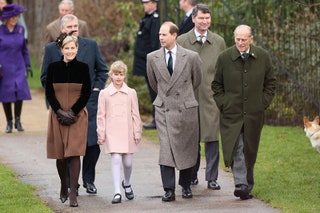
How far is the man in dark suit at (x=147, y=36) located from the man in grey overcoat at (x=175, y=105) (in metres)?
5.21

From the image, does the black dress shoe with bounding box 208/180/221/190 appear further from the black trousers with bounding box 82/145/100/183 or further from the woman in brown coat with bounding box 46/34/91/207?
the woman in brown coat with bounding box 46/34/91/207

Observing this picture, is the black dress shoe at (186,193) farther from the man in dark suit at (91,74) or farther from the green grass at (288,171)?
the man in dark suit at (91,74)

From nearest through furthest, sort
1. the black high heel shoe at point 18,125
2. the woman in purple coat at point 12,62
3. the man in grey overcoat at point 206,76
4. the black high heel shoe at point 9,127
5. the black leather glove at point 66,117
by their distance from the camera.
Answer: the black leather glove at point 66,117 → the man in grey overcoat at point 206,76 → the woman in purple coat at point 12,62 → the black high heel shoe at point 9,127 → the black high heel shoe at point 18,125

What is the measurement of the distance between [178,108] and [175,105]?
4 centimetres

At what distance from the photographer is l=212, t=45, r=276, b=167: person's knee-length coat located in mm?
9969

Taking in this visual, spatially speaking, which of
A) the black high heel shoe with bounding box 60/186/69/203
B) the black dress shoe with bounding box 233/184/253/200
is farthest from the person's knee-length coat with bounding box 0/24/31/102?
the black dress shoe with bounding box 233/184/253/200

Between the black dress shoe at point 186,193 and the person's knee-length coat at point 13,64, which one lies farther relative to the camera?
the person's knee-length coat at point 13,64

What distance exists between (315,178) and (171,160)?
1.82 metres

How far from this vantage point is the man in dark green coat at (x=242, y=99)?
9961 mm

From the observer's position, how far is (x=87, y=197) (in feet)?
33.8

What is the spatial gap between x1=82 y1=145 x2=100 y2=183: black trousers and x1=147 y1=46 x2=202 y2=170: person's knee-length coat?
802 millimetres

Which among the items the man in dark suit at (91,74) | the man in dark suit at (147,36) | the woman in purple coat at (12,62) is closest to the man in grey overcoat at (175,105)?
the man in dark suit at (91,74)

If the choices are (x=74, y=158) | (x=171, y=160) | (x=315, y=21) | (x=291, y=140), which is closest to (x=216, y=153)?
(x=171, y=160)

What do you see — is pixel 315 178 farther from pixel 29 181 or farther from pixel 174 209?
pixel 29 181
